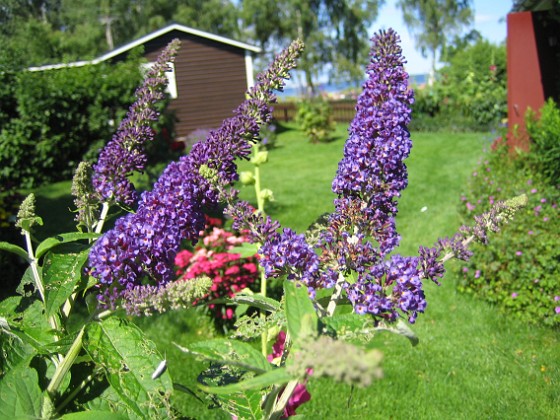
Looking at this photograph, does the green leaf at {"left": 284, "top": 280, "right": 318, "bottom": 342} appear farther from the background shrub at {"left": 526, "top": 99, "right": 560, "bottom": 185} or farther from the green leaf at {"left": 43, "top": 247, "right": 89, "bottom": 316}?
the background shrub at {"left": 526, "top": 99, "right": 560, "bottom": 185}

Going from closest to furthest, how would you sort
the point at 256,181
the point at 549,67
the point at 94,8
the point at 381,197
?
the point at 381,197, the point at 256,181, the point at 549,67, the point at 94,8

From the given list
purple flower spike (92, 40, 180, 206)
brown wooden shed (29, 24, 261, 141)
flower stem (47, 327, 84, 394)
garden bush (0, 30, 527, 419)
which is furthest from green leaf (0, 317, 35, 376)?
brown wooden shed (29, 24, 261, 141)

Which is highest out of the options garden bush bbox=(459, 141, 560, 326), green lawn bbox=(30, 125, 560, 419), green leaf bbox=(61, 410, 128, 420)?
green leaf bbox=(61, 410, 128, 420)

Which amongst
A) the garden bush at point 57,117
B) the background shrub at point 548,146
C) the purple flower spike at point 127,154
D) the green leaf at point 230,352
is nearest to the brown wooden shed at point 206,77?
the garden bush at point 57,117

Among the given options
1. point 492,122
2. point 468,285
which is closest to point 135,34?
point 492,122

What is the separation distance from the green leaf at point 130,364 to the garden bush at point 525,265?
13.4 feet

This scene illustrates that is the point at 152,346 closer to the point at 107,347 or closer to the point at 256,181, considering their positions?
the point at 107,347

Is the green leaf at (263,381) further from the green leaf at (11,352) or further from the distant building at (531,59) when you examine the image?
the distant building at (531,59)

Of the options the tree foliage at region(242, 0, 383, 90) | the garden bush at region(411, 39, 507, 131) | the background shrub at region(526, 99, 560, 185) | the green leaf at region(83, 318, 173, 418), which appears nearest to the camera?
the green leaf at region(83, 318, 173, 418)

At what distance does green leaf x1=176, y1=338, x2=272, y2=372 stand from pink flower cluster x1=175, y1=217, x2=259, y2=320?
3.62 metres

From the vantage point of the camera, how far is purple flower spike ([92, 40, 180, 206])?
4.35 ft

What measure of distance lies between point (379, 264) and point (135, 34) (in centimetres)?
4238

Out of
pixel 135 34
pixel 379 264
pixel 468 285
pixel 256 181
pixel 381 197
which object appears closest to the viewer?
pixel 379 264

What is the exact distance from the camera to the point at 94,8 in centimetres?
3734
